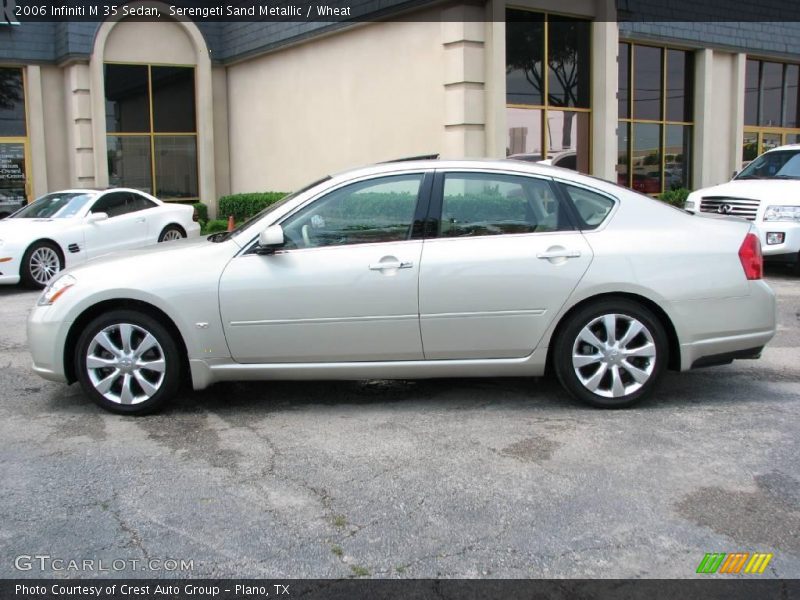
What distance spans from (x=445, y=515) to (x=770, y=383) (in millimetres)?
3414

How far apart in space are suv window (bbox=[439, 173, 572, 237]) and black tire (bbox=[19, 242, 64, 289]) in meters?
7.96

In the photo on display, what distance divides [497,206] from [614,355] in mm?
1227

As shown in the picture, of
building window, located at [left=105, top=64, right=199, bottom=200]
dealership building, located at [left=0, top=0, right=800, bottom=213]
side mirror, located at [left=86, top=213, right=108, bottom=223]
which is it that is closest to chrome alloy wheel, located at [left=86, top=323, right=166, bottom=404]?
side mirror, located at [left=86, top=213, right=108, bottom=223]

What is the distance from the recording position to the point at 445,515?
12.6 feet

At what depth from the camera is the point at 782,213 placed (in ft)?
35.9

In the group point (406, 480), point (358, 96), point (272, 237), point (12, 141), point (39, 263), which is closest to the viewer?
point (406, 480)

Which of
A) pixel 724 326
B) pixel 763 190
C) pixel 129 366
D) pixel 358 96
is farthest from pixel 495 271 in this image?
pixel 358 96

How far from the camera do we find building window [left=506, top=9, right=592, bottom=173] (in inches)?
569

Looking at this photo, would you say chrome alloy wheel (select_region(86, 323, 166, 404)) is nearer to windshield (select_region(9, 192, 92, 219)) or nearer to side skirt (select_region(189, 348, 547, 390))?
side skirt (select_region(189, 348, 547, 390))

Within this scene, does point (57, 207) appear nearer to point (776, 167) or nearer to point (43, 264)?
point (43, 264)

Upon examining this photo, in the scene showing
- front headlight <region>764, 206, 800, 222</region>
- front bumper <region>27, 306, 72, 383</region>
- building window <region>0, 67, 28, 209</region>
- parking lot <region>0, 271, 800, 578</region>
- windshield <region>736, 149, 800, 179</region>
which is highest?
building window <region>0, 67, 28, 209</region>

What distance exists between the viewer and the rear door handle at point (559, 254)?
207 inches

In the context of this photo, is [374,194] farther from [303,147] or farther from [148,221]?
[303,147]

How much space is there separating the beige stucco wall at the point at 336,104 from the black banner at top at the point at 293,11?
49 cm
